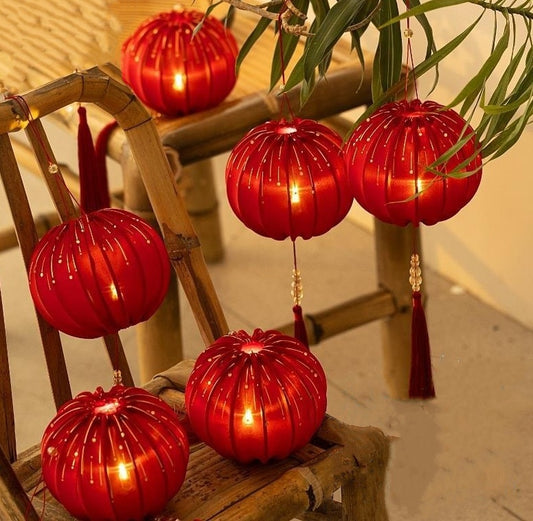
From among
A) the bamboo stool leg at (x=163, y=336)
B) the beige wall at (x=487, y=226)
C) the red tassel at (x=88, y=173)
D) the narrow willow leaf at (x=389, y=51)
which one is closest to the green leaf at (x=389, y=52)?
the narrow willow leaf at (x=389, y=51)

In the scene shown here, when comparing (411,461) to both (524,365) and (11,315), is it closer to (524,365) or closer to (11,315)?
(524,365)

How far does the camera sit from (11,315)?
7.84ft

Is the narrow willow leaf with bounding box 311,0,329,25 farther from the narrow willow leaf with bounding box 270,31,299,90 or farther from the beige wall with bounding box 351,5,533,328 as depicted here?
the beige wall with bounding box 351,5,533,328

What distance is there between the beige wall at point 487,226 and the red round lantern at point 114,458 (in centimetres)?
113

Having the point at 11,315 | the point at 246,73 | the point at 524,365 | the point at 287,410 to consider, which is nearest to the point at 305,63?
the point at 287,410

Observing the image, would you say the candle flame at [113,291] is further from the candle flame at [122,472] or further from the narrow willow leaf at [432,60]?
the narrow willow leaf at [432,60]

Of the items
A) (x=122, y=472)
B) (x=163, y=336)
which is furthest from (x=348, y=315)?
(x=122, y=472)

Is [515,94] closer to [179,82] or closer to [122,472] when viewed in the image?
[122,472]

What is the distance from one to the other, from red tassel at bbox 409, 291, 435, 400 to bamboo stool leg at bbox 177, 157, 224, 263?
83cm

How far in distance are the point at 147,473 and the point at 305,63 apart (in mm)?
402

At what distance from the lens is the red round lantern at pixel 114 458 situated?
1.13 metres

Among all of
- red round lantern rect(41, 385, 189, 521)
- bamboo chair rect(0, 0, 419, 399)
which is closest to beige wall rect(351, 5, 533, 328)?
bamboo chair rect(0, 0, 419, 399)

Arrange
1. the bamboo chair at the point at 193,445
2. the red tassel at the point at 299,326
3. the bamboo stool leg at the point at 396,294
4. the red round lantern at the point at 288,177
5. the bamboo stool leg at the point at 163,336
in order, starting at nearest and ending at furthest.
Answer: the bamboo chair at the point at 193,445 → the red round lantern at the point at 288,177 → the red tassel at the point at 299,326 → the bamboo stool leg at the point at 163,336 → the bamboo stool leg at the point at 396,294

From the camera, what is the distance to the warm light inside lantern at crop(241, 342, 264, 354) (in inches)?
48.9
